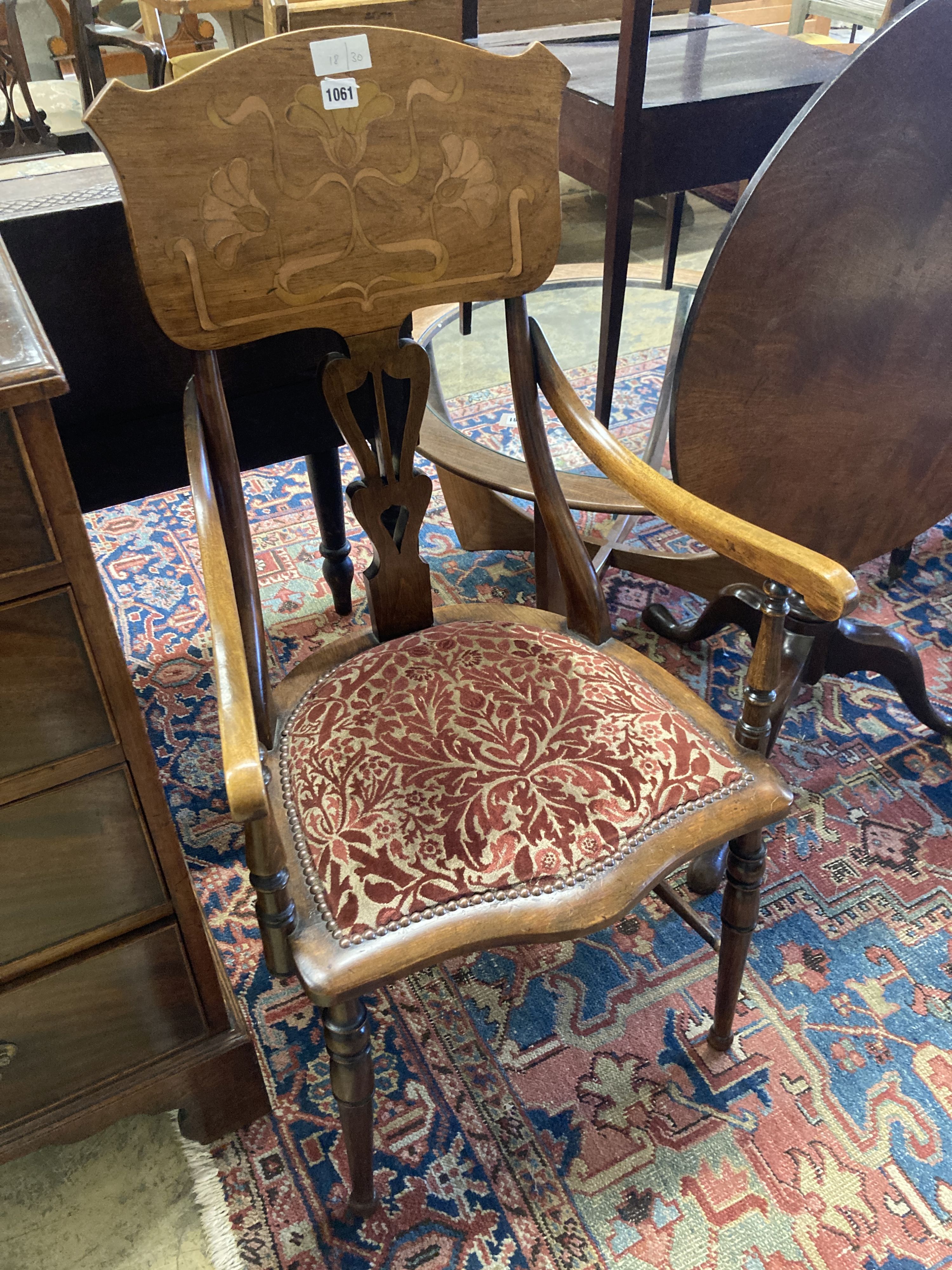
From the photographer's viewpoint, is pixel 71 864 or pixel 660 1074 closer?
pixel 71 864

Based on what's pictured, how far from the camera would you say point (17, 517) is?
0.79 meters

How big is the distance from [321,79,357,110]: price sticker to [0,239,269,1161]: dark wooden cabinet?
39 cm

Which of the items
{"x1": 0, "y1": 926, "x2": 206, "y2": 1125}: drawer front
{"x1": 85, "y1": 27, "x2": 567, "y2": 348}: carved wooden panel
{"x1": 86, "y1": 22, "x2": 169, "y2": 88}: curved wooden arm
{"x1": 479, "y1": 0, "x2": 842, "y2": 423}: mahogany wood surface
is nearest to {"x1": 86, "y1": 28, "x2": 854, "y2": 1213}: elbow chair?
{"x1": 85, "y1": 27, "x2": 567, "y2": 348}: carved wooden panel

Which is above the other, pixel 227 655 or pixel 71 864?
pixel 227 655

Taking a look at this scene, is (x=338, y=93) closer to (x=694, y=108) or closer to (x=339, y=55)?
(x=339, y=55)

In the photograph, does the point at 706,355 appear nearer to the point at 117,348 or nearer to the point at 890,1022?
the point at 117,348

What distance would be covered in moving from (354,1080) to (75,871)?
14.3 inches

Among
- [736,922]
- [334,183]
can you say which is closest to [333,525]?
[334,183]

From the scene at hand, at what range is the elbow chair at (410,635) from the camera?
95 cm

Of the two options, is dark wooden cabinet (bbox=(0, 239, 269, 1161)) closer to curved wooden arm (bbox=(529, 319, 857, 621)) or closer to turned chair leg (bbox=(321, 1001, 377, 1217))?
turned chair leg (bbox=(321, 1001, 377, 1217))

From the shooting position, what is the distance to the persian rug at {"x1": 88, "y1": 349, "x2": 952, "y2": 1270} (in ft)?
3.76

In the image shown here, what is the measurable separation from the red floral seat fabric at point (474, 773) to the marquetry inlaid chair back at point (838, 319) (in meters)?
0.37

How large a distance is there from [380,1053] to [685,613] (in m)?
1.13

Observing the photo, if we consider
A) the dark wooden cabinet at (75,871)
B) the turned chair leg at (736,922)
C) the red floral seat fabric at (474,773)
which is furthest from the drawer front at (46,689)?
the turned chair leg at (736,922)
